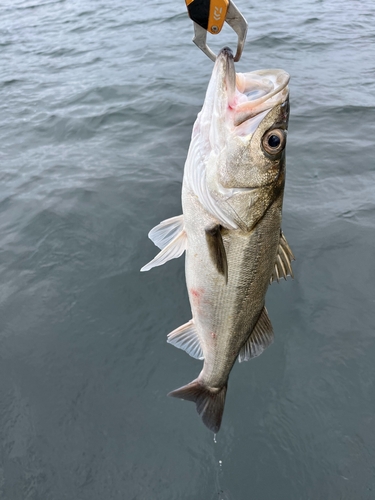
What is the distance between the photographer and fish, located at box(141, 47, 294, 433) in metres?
1.98

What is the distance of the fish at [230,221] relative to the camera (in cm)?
198

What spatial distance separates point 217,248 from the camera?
220cm

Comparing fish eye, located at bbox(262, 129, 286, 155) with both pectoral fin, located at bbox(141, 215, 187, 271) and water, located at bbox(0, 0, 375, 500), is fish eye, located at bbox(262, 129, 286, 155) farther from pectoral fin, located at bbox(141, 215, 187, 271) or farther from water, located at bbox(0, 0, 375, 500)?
water, located at bbox(0, 0, 375, 500)

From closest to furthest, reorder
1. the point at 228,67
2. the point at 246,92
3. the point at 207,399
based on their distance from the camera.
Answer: the point at 228,67 < the point at 246,92 < the point at 207,399

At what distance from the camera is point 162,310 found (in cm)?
409

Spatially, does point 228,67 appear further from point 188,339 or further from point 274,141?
point 188,339

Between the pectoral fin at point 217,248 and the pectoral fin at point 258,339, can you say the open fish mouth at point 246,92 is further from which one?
the pectoral fin at point 258,339

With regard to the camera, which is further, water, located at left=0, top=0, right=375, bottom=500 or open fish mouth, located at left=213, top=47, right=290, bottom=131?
water, located at left=0, top=0, right=375, bottom=500

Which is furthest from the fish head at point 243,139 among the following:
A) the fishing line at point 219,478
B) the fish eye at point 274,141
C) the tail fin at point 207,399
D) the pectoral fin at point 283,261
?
the fishing line at point 219,478

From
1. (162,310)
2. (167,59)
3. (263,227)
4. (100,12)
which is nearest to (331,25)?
(167,59)

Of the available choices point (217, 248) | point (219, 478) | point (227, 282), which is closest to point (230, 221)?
point (217, 248)

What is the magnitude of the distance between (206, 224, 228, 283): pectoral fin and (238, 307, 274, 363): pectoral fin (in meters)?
0.52

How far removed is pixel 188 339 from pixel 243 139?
1.32m

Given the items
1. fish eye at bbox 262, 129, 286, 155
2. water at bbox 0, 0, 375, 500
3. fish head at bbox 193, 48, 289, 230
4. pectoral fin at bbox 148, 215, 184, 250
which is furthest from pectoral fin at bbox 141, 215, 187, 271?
water at bbox 0, 0, 375, 500
